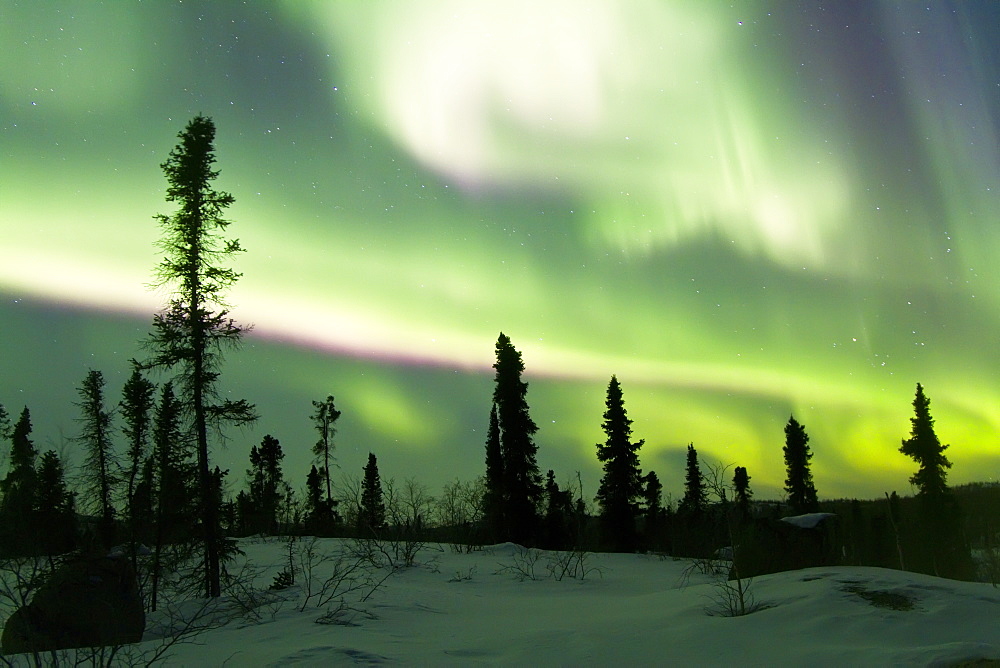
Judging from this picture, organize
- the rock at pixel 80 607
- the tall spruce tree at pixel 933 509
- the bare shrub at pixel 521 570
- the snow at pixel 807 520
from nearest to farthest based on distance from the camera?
the rock at pixel 80 607 < the bare shrub at pixel 521 570 < the snow at pixel 807 520 < the tall spruce tree at pixel 933 509

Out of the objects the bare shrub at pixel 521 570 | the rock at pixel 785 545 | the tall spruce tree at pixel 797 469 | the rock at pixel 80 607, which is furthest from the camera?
the tall spruce tree at pixel 797 469

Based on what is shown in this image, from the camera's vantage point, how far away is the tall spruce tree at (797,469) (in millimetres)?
69562

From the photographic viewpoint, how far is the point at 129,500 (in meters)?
28.7

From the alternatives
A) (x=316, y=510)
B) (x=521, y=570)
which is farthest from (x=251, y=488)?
(x=521, y=570)

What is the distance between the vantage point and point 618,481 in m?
47.0

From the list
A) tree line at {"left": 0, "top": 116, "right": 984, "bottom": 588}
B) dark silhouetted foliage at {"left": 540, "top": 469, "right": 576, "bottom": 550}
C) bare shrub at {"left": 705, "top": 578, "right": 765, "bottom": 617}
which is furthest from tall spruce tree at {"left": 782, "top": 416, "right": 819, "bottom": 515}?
bare shrub at {"left": 705, "top": 578, "right": 765, "bottom": 617}

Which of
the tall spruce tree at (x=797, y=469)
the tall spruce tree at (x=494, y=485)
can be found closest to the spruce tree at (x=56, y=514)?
the tall spruce tree at (x=494, y=485)

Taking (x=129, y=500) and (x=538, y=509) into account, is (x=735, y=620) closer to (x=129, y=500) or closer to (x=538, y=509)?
(x=129, y=500)

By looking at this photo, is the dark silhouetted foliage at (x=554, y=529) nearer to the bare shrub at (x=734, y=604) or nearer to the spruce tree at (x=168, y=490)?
the spruce tree at (x=168, y=490)

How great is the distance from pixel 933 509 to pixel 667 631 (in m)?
56.5

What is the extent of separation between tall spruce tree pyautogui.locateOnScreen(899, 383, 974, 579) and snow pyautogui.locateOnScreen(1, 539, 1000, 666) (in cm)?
5097

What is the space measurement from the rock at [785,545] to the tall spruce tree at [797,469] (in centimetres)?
4990

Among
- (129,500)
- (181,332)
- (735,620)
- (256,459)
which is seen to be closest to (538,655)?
(735,620)

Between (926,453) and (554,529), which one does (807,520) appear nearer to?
(554,529)
